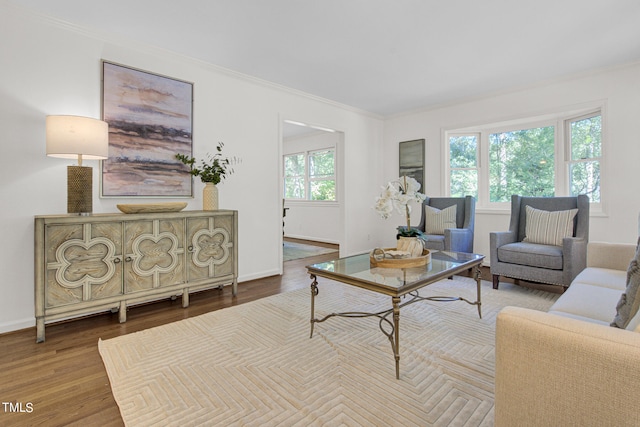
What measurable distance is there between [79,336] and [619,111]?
5717 mm

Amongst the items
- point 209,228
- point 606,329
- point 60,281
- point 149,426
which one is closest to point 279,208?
point 209,228

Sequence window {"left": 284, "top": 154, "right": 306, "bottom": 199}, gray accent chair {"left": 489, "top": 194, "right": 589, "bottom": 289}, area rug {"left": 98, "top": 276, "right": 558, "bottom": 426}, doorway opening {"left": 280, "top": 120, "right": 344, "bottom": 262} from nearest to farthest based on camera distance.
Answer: area rug {"left": 98, "top": 276, "right": 558, "bottom": 426}
gray accent chair {"left": 489, "top": 194, "right": 589, "bottom": 289}
doorway opening {"left": 280, "top": 120, "right": 344, "bottom": 262}
window {"left": 284, "top": 154, "right": 306, "bottom": 199}

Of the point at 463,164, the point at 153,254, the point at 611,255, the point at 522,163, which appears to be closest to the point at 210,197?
the point at 153,254

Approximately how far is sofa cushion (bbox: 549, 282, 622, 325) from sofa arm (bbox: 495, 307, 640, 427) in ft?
2.75

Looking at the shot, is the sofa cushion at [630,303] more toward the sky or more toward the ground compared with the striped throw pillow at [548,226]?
more toward the ground

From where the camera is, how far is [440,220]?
4344 mm

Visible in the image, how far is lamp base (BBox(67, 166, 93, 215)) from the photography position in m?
2.43

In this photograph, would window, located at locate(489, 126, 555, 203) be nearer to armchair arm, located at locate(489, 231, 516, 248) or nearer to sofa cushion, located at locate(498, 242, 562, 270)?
armchair arm, located at locate(489, 231, 516, 248)

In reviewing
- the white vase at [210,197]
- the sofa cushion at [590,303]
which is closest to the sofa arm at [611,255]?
the sofa cushion at [590,303]

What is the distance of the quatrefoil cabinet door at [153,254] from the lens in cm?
258

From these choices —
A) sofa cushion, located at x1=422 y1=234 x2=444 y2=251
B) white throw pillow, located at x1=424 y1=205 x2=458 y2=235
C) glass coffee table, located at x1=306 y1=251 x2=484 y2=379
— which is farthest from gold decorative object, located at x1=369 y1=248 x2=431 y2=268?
white throw pillow, located at x1=424 y1=205 x2=458 y2=235

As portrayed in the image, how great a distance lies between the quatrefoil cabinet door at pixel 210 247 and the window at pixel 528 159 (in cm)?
363

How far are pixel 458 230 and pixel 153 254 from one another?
3.41 m

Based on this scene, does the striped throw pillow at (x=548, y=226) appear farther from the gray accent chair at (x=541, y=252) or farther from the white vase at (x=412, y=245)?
the white vase at (x=412, y=245)
